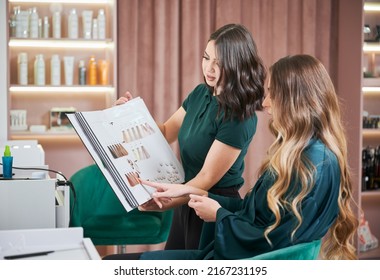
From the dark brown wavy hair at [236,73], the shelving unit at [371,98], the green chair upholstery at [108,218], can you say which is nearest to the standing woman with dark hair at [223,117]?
the dark brown wavy hair at [236,73]

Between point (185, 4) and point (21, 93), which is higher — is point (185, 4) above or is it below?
above

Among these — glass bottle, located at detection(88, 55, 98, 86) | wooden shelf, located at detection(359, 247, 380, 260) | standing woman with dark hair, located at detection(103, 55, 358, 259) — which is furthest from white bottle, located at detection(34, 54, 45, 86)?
standing woman with dark hair, located at detection(103, 55, 358, 259)

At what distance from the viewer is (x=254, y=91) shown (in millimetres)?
2162

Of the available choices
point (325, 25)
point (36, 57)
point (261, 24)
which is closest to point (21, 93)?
point (36, 57)

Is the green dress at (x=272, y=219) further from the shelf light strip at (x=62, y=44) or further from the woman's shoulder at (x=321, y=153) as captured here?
the shelf light strip at (x=62, y=44)

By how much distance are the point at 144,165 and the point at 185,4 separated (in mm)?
2087

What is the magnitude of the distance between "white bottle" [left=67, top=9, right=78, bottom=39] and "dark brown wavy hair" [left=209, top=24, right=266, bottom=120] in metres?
1.96

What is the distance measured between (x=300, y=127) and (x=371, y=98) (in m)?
2.77

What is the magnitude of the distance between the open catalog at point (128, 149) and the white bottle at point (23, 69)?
73.2 inches

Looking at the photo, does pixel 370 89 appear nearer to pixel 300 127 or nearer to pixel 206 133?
pixel 206 133

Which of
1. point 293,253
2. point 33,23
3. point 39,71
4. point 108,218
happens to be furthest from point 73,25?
point 293,253

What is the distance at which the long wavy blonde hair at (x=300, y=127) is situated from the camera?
172cm

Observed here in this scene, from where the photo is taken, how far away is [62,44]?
4.08 meters

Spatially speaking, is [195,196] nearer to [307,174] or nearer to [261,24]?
[307,174]
